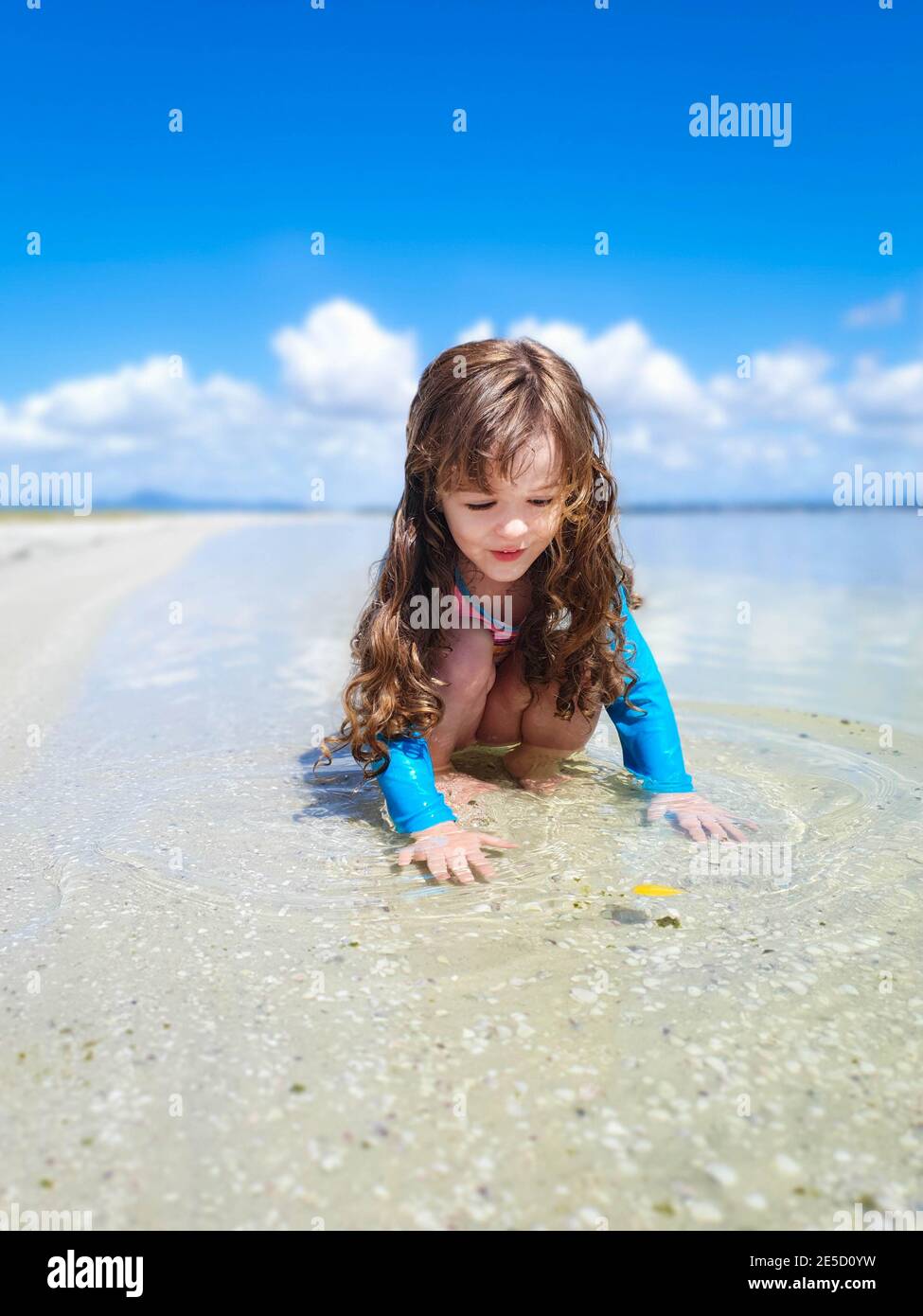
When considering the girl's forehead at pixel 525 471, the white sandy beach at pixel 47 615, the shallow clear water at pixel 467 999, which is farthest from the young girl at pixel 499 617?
the white sandy beach at pixel 47 615

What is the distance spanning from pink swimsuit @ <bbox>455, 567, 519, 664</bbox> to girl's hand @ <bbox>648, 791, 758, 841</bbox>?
0.69 metres

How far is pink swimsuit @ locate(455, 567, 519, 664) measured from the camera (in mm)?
2809

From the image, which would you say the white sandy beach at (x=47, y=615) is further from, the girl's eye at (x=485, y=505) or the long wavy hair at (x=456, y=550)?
the girl's eye at (x=485, y=505)

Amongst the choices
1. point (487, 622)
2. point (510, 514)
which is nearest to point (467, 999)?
point (510, 514)

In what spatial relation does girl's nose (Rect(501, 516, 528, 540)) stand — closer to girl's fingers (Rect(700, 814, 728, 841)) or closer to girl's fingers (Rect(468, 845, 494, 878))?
girl's fingers (Rect(468, 845, 494, 878))

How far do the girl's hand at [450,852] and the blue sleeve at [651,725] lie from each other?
660 mm

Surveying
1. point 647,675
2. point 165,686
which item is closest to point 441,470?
point 647,675

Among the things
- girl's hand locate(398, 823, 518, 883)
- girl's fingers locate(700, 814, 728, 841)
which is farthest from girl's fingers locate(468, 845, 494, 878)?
girl's fingers locate(700, 814, 728, 841)

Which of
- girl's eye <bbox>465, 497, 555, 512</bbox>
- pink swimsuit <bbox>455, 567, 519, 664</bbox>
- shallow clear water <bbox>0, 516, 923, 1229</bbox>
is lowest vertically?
shallow clear water <bbox>0, 516, 923, 1229</bbox>

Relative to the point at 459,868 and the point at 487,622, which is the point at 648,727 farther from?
the point at 459,868

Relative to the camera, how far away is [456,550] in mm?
2752

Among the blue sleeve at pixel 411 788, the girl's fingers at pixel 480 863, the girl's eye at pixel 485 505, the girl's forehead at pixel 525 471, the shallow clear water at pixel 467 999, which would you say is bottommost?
the shallow clear water at pixel 467 999

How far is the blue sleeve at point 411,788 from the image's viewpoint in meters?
2.55
